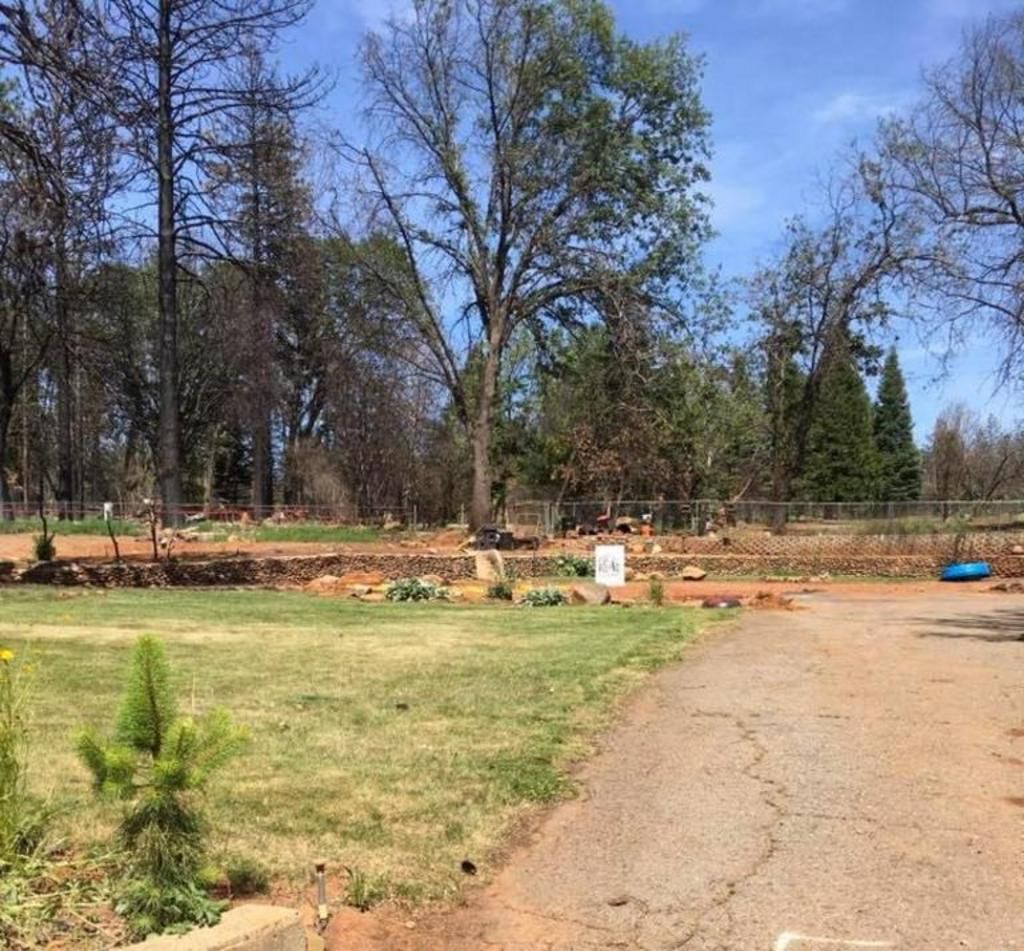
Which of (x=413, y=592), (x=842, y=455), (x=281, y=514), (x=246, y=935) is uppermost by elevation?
(x=842, y=455)

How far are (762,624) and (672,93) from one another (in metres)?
26.0

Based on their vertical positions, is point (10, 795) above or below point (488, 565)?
above

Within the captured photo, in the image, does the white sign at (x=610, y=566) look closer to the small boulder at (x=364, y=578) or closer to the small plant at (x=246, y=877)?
the small boulder at (x=364, y=578)

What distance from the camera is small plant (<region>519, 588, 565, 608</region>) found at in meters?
22.8

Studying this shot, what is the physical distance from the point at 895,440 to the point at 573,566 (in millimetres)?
73191

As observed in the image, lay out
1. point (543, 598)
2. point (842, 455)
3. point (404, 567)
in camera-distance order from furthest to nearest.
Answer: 1. point (842, 455)
2. point (404, 567)
3. point (543, 598)

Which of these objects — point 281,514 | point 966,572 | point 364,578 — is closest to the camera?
point 364,578

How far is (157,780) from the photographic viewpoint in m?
4.09

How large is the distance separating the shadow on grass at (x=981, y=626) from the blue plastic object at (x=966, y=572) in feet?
38.1

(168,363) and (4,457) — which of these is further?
(4,457)

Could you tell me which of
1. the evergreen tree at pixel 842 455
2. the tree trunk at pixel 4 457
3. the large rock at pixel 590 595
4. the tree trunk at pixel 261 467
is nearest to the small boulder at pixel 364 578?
the large rock at pixel 590 595

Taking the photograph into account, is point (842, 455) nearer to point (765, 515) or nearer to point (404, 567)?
point (765, 515)

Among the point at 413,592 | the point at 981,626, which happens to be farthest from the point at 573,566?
the point at 981,626

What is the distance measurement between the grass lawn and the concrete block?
0.78 metres
